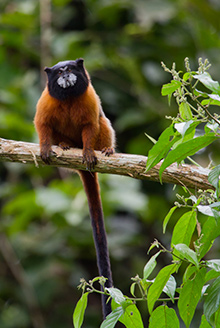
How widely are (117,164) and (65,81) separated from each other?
3.06ft

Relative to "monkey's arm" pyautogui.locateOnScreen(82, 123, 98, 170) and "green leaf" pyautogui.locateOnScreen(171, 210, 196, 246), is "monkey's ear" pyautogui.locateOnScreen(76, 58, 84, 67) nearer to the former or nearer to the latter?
"monkey's arm" pyautogui.locateOnScreen(82, 123, 98, 170)

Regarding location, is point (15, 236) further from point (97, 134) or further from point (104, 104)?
point (97, 134)

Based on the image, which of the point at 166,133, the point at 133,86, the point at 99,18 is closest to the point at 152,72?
the point at 133,86

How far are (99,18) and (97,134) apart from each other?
3423 millimetres

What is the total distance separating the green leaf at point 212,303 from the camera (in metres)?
1.60

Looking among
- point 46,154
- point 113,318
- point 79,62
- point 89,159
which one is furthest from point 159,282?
point 79,62

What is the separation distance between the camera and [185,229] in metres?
1.82

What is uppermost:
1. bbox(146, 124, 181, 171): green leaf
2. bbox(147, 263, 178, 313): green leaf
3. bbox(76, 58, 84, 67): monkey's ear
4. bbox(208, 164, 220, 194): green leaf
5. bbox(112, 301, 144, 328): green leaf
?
bbox(76, 58, 84, 67): monkey's ear

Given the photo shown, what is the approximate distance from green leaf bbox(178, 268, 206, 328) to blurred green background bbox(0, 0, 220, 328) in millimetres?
2877

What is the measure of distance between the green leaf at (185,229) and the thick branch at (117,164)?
837 mm

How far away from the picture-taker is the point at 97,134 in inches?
140

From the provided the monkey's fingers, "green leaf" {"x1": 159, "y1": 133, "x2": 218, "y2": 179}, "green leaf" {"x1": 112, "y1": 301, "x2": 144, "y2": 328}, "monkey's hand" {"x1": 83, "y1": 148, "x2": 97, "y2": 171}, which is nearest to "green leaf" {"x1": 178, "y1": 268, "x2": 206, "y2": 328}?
"green leaf" {"x1": 112, "y1": 301, "x2": 144, "y2": 328}

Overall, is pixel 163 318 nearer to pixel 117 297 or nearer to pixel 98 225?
pixel 117 297

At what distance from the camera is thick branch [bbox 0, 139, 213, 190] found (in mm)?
2721
